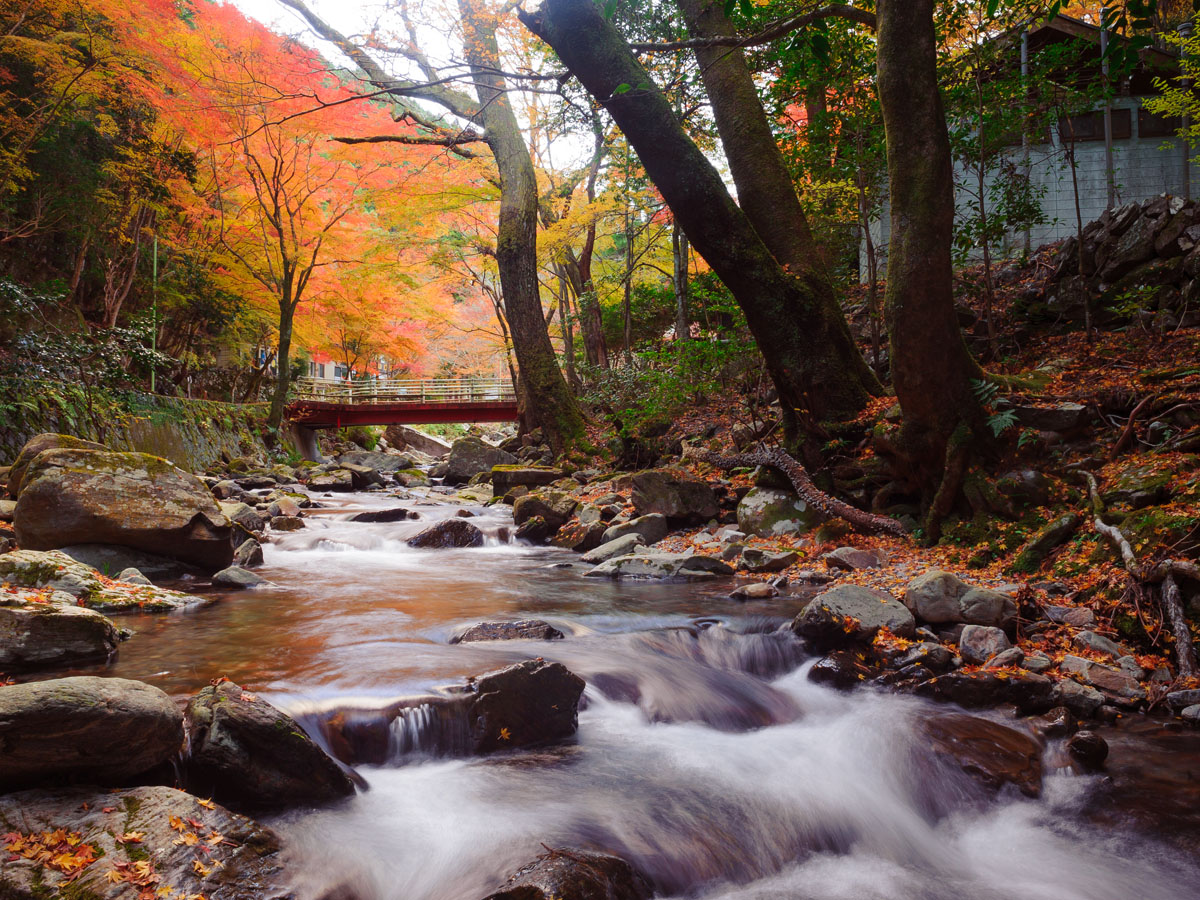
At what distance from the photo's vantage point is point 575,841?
9.29 feet

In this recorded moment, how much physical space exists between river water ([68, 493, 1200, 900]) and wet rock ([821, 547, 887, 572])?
141 centimetres

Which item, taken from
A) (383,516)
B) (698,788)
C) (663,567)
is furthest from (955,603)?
(383,516)

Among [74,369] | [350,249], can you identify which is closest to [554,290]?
[350,249]

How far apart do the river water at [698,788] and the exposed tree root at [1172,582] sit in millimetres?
517

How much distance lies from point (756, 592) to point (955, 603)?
1814 mm

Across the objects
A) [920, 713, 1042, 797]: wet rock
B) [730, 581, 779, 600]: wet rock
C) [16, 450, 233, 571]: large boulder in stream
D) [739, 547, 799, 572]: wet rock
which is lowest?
[920, 713, 1042, 797]: wet rock

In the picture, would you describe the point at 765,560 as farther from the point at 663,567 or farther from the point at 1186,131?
the point at 1186,131

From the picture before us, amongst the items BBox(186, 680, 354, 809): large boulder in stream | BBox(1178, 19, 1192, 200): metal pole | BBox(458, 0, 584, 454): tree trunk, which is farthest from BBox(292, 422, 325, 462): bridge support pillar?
BBox(1178, 19, 1192, 200): metal pole

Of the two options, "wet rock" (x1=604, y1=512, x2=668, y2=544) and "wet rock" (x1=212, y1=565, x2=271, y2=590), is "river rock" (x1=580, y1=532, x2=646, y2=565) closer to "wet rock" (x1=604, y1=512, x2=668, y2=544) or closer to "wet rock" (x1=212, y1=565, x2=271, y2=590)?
"wet rock" (x1=604, y1=512, x2=668, y2=544)

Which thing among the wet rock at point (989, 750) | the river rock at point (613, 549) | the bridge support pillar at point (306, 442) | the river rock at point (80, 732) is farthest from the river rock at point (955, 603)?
the bridge support pillar at point (306, 442)

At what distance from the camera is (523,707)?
3.66 m

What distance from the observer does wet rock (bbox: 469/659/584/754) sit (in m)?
3.56

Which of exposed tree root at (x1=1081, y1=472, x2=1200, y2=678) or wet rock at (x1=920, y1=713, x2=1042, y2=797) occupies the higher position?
exposed tree root at (x1=1081, y1=472, x2=1200, y2=678)

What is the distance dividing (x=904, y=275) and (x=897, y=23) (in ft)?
6.87
